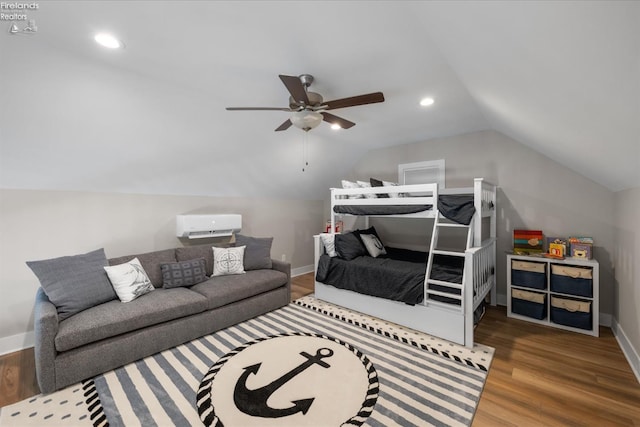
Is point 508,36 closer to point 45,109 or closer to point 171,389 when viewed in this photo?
point 171,389

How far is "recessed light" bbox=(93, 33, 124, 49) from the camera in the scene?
1709 mm

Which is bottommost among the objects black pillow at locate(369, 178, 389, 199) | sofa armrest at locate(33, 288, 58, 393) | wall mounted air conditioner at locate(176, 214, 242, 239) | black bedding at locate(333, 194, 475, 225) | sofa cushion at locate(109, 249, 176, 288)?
sofa armrest at locate(33, 288, 58, 393)

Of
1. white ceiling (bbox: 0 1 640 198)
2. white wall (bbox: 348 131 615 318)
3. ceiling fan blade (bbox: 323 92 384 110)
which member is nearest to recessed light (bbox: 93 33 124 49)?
white ceiling (bbox: 0 1 640 198)

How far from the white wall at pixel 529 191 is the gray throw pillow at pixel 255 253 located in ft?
9.76

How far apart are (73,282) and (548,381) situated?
4.05 meters

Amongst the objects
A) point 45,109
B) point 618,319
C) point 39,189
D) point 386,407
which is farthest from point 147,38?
point 618,319

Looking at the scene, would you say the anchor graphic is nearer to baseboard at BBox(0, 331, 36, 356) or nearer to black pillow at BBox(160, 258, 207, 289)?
black pillow at BBox(160, 258, 207, 289)

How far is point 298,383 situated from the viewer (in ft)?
6.62

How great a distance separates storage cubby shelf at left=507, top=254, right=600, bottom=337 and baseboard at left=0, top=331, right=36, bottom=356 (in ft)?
17.2

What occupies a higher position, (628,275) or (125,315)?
(628,275)

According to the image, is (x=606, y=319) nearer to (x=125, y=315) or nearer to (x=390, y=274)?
(x=390, y=274)

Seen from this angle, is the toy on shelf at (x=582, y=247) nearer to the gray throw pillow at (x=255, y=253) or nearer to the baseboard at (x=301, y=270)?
the gray throw pillow at (x=255, y=253)

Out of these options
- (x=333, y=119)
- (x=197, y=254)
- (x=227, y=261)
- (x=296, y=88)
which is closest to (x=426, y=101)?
(x=333, y=119)

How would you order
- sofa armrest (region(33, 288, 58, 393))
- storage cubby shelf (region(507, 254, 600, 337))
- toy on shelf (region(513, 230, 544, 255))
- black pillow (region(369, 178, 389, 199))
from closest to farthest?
sofa armrest (region(33, 288, 58, 393)), storage cubby shelf (region(507, 254, 600, 337)), toy on shelf (region(513, 230, 544, 255)), black pillow (region(369, 178, 389, 199))
